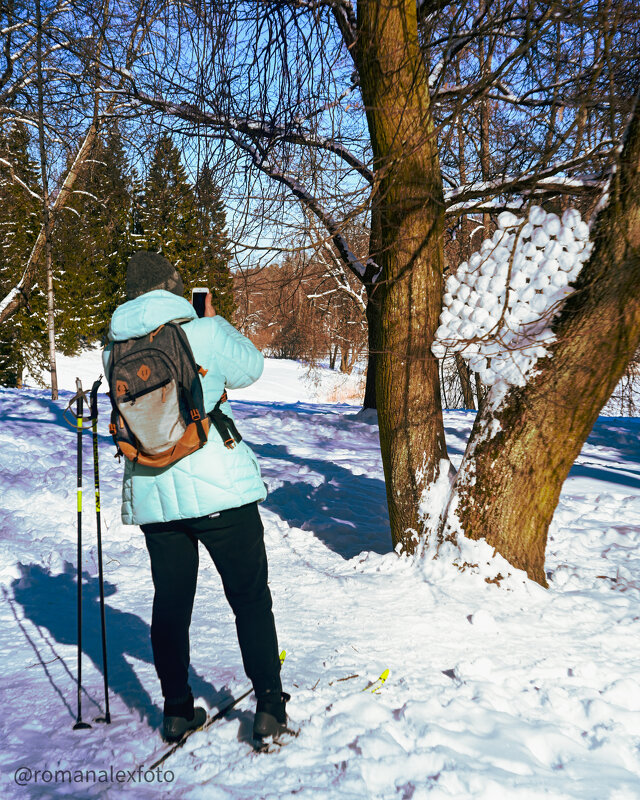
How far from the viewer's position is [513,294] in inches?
135

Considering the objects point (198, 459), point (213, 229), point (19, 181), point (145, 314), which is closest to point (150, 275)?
point (145, 314)

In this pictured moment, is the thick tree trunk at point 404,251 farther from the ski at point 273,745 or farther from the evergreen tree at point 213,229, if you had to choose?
the ski at point 273,745

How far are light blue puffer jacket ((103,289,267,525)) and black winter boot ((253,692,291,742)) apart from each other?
68 cm

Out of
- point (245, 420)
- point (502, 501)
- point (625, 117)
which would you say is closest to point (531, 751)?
point (502, 501)

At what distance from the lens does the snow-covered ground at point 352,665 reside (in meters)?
1.97

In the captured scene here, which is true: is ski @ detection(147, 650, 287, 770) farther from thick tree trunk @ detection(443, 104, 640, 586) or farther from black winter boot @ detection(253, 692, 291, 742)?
thick tree trunk @ detection(443, 104, 640, 586)

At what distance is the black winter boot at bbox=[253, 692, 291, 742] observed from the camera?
6.75 ft

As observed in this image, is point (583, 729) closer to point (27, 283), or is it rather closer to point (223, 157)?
point (223, 157)

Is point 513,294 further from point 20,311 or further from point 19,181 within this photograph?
point 20,311

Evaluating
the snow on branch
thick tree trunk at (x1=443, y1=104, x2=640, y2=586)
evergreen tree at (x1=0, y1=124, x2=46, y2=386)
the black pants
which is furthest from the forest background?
evergreen tree at (x1=0, y1=124, x2=46, y2=386)

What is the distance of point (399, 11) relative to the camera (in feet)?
11.4

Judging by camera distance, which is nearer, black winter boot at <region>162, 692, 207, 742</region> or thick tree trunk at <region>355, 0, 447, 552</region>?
black winter boot at <region>162, 692, 207, 742</region>

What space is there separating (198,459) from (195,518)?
196 mm

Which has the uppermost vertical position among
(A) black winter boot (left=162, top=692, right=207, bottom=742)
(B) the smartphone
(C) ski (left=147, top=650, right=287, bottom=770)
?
(B) the smartphone
